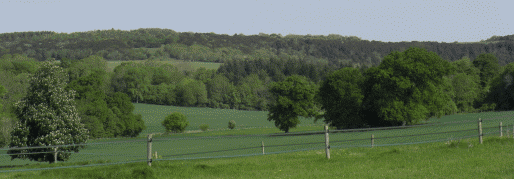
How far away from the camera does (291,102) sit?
58.9 m

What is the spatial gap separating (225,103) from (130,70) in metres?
31.3

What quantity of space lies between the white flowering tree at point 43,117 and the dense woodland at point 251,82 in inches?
58.4

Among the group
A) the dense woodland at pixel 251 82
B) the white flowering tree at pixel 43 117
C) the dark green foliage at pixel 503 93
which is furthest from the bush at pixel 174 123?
the dark green foliage at pixel 503 93

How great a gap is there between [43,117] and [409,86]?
36603mm

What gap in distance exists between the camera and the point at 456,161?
1205 centimetres

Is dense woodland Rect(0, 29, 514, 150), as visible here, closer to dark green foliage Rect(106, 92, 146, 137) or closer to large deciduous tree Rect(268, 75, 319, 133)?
dark green foliage Rect(106, 92, 146, 137)

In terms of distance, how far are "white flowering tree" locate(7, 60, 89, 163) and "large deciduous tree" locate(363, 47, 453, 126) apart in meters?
33.2

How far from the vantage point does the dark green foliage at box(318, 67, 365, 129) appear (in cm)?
5500

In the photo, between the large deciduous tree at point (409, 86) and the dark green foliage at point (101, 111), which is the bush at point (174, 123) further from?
the large deciduous tree at point (409, 86)

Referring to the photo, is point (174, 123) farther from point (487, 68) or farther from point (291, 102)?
point (487, 68)

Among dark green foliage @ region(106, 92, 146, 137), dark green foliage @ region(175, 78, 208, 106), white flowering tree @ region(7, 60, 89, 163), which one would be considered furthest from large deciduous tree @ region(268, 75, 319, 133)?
dark green foliage @ region(175, 78, 208, 106)

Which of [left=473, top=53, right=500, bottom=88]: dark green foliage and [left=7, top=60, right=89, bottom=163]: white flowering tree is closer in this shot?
[left=7, top=60, right=89, bottom=163]: white flowering tree

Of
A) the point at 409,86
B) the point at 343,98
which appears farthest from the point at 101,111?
the point at 409,86

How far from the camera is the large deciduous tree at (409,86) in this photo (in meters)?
50.1
